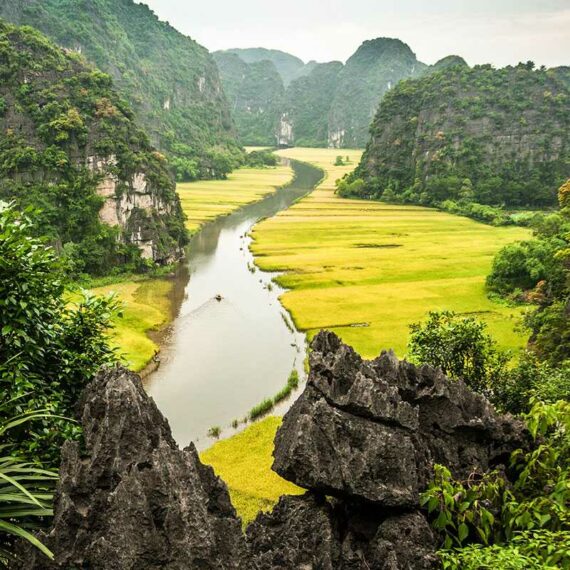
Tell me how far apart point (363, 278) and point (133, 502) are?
41611 mm

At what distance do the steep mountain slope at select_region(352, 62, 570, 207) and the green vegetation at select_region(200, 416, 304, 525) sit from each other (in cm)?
7486

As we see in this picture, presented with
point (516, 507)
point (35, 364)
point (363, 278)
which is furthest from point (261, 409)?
point (363, 278)

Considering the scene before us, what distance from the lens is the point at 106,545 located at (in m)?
6.75

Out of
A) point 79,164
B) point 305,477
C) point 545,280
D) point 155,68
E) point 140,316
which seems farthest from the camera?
point 155,68

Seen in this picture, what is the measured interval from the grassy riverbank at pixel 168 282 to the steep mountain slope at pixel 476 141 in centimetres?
2114

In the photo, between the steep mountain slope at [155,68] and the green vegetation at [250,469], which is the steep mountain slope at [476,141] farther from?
the green vegetation at [250,469]

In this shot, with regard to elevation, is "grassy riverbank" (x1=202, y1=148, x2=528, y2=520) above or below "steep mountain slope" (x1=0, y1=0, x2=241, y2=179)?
below

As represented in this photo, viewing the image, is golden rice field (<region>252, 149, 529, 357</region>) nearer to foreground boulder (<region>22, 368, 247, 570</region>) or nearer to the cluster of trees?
the cluster of trees

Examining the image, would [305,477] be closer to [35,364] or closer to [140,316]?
[35,364]

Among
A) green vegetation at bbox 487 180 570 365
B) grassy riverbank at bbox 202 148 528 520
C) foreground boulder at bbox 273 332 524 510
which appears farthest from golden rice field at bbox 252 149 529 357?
foreground boulder at bbox 273 332 524 510

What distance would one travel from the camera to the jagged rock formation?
6.96 meters

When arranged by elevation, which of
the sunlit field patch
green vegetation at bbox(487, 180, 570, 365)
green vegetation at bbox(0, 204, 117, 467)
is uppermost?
green vegetation at bbox(0, 204, 117, 467)

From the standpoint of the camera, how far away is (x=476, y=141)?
100250mm

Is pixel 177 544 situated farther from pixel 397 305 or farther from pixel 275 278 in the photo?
pixel 275 278
